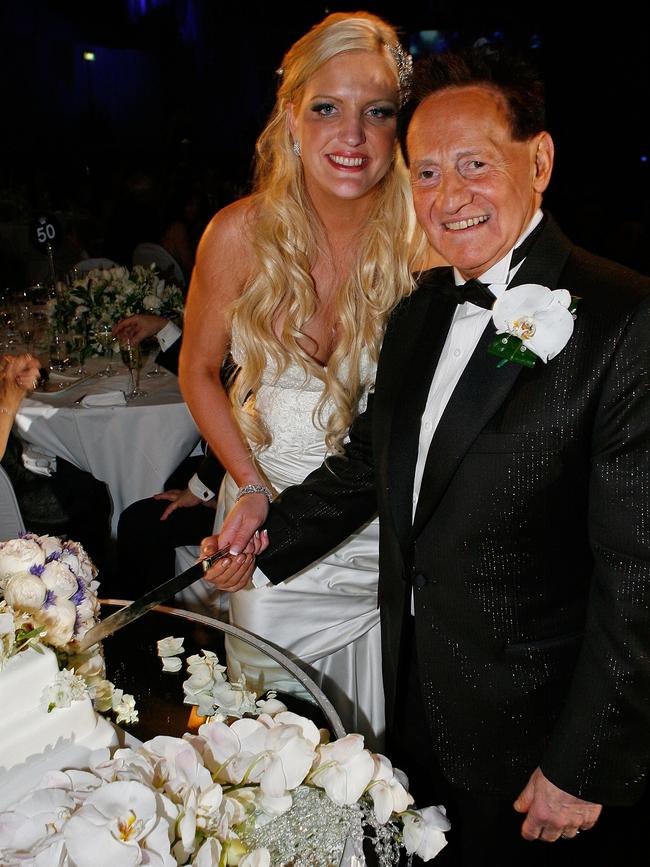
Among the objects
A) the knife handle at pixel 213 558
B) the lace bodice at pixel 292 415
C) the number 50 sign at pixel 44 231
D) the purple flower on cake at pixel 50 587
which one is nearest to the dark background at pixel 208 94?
the number 50 sign at pixel 44 231

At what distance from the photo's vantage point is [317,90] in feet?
7.54

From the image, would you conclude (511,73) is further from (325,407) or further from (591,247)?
(591,247)

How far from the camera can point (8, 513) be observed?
3.15m

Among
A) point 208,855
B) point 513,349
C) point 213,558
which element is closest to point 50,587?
point 208,855

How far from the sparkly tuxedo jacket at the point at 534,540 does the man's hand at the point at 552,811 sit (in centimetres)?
4

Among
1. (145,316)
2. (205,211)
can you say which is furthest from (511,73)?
(205,211)

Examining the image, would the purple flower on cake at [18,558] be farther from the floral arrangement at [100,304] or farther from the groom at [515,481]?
the floral arrangement at [100,304]

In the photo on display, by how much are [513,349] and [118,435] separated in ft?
9.20

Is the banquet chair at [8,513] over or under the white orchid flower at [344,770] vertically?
under

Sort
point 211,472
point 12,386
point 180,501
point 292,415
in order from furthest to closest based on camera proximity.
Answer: point 180,501 → point 211,472 → point 12,386 → point 292,415

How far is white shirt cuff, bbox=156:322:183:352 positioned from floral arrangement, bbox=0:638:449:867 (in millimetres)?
3300

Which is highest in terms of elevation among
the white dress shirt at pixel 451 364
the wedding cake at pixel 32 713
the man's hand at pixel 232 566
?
the white dress shirt at pixel 451 364

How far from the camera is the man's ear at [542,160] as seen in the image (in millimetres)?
1577

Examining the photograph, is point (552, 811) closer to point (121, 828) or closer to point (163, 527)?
point (121, 828)
